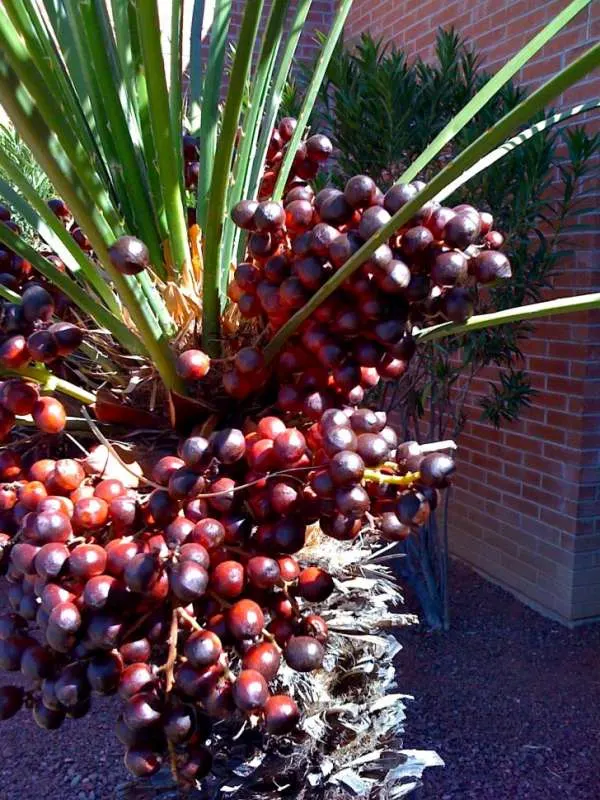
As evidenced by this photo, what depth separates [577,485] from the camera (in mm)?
3223

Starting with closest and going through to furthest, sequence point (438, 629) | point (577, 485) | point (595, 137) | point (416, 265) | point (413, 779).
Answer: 1. point (416, 265)
2. point (413, 779)
3. point (595, 137)
4. point (577, 485)
5. point (438, 629)

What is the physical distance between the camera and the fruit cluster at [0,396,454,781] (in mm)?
766

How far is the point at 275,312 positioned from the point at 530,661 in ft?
9.52

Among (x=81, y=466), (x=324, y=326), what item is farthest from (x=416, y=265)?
(x=81, y=466)

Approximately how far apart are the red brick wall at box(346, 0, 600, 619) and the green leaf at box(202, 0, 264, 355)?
251 centimetres

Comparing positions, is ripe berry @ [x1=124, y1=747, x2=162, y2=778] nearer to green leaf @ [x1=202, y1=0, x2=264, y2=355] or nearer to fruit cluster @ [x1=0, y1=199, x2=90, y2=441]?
fruit cluster @ [x1=0, y1=199, x2=90, y2=441]

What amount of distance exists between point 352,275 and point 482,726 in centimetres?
264

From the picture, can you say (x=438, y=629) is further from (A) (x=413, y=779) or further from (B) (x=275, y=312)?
(B) (x=275, y=312)

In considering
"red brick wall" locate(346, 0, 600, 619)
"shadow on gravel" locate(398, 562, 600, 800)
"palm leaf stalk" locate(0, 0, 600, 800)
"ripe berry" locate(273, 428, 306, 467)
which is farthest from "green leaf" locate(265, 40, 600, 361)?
"red brick wall" locate(346, 0, 600, 619)

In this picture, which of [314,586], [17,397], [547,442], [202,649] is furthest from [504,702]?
[17,397]

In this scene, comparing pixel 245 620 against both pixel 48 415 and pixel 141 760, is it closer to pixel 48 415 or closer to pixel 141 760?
pixel 141 760

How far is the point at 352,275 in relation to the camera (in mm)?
797

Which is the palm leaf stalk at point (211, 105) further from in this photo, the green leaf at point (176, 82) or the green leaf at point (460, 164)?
the green leaf at point (460, 164)

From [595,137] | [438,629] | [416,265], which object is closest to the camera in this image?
[416,265]
